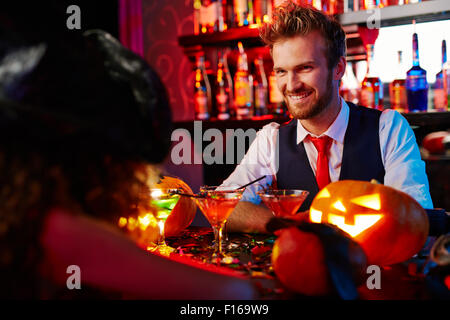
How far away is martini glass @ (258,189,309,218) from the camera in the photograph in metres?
1.38

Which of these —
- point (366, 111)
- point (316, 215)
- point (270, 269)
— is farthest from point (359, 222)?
point (366, 111)

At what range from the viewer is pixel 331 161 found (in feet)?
7.20

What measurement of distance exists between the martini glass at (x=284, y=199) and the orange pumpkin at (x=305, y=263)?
0.48 metres

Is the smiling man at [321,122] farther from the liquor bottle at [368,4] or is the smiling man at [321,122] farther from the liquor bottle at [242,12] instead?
the liquor bottle at [242,12]

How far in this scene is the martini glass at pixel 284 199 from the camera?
4.54ft

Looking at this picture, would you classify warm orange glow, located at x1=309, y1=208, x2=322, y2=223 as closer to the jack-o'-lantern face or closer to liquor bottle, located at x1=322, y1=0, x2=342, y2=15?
the jack-o'-lantern face

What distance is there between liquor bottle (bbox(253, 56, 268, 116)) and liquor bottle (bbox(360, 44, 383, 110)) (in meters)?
0.79

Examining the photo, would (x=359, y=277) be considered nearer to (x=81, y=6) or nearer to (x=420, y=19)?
(x=420, y=19)

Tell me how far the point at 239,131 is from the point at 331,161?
3.92ft

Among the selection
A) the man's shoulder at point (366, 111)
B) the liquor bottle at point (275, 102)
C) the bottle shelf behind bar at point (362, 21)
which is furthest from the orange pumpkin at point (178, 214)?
the bottle shelf behind bar at point (362, 21)

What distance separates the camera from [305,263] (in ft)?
2.73

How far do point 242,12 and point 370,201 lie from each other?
96.3 inches

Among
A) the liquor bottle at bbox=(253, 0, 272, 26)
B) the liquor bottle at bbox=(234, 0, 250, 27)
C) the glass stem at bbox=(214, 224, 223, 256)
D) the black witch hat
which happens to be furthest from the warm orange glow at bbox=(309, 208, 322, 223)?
the liquor bottle at bbox=(234, 0, 250, 27)
